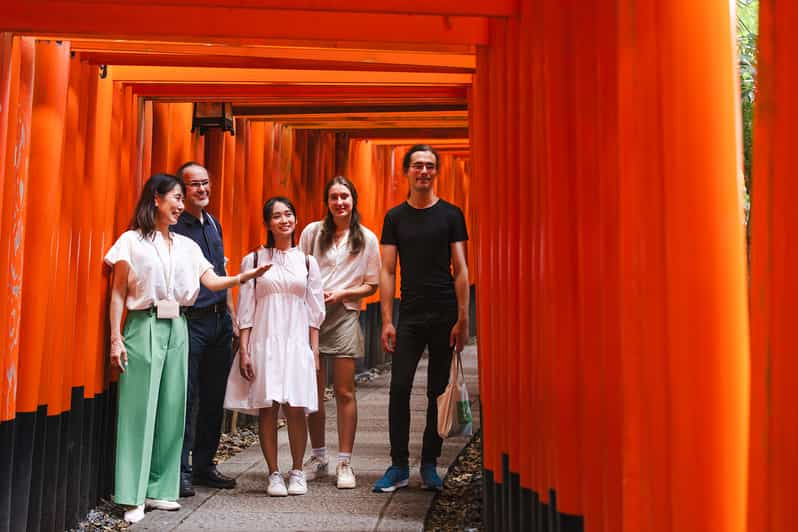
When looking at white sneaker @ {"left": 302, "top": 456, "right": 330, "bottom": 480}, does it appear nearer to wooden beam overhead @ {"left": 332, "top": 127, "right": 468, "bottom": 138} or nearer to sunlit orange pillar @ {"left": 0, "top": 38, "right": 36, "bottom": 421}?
sunlit orange pillar @ {"left": 0, "top": 38, "right": 36, "bottom": 421}

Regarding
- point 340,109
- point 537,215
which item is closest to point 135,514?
point 537,215

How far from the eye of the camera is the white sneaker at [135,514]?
16.6ft

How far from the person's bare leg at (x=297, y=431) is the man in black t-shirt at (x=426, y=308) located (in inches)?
18.2

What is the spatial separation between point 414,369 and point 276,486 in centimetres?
99

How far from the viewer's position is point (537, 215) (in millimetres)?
3551

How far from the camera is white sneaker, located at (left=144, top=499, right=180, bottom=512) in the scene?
534 centimetres

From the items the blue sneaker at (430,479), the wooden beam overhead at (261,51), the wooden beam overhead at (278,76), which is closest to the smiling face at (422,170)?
the wooden beam overhead at (278,76)

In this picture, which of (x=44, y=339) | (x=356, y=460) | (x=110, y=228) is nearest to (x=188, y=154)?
(x=110, y=228)

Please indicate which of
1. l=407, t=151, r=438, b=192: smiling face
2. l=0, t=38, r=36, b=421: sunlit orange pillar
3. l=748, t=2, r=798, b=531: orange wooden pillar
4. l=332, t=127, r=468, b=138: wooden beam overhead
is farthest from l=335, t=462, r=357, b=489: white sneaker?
l=332, t=127, r=468, b=138: wooden beam overhead

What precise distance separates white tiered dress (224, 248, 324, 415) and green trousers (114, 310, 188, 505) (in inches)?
18.0

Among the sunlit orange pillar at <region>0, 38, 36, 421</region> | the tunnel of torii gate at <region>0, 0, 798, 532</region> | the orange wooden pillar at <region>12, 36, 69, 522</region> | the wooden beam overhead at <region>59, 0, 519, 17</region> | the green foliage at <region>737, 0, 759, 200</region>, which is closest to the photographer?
the tunnel of torii gate at <region>0, 0, 798, 532</region>

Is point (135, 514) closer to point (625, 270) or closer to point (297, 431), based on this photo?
point (297, 431)

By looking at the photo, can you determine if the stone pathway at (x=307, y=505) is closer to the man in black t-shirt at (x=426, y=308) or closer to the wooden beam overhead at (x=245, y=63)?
the man in black t-shirt at (x=426, y=308)

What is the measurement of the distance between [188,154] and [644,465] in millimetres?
5784
